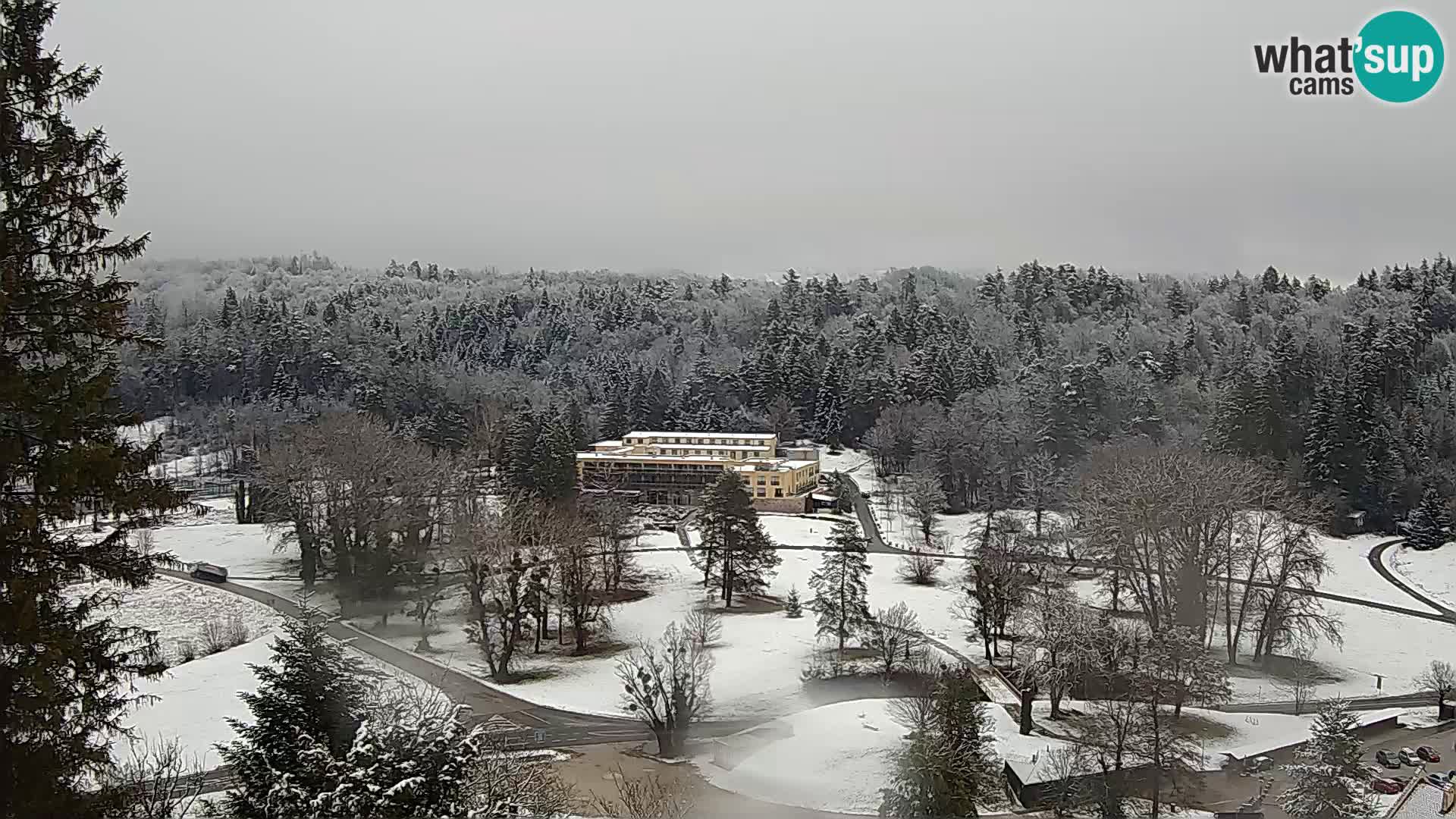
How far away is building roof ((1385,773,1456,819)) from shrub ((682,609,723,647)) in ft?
21.7

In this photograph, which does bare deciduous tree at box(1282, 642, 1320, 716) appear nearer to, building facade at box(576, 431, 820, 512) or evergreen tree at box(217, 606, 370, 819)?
evergreen tree at box(217, 606, 370, 819)

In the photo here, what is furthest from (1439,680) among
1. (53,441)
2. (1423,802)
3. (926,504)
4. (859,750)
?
(53,441)

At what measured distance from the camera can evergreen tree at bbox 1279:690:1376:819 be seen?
6.22m

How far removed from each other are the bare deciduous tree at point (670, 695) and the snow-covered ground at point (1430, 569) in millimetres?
12833

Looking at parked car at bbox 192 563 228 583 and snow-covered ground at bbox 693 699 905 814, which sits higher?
snow-covered ground at bbox 693 699 905 814

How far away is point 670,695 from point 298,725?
538 cm

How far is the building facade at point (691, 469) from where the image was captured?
2339cm

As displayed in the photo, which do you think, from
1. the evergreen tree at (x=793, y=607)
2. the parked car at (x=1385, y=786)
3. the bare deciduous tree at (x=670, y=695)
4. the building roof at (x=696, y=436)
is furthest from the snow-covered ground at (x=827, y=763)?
the building roof at (x=696, y=436)

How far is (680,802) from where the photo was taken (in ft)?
18.1

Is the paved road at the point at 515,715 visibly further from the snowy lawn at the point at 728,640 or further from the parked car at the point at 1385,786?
the parked car at the point at 1385,786

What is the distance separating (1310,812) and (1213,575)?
6.96 meters

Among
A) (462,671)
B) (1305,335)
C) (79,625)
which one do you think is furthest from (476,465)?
(1305,335)

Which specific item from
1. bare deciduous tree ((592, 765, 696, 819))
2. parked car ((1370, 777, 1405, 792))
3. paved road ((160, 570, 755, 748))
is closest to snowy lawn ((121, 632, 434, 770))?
paved road ((160, 570, 755, 748))

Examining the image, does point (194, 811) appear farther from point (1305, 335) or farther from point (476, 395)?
point (1305, 335)
